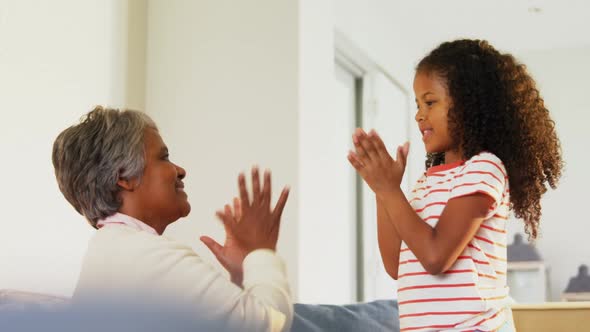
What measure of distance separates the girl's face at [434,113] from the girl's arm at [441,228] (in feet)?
0.50

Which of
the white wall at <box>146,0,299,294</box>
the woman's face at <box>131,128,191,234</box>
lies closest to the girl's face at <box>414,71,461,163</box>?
the woman's face at <box>131,128,191,234</box>

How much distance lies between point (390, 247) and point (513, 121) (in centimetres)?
33

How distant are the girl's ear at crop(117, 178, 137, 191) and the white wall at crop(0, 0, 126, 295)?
2.02 metres

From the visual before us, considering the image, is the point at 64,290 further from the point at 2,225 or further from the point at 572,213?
the point at 572,213

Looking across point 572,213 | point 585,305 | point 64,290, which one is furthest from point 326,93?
point 572,213

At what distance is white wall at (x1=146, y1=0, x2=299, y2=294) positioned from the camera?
3.81 meters

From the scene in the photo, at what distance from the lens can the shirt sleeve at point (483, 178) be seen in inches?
59.2

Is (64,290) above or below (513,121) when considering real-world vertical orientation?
below

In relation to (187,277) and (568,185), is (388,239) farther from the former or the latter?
(568,185)

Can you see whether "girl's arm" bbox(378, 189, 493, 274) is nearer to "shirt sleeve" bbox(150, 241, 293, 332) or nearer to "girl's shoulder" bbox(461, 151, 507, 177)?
"girl's shoulder" bbox(461, 151, 507, 177)

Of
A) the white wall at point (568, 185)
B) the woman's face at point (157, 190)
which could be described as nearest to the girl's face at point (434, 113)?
the woman's face at point (157, 190)

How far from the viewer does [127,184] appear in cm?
156

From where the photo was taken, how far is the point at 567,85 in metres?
7.22

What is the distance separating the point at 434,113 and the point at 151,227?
0.56m
